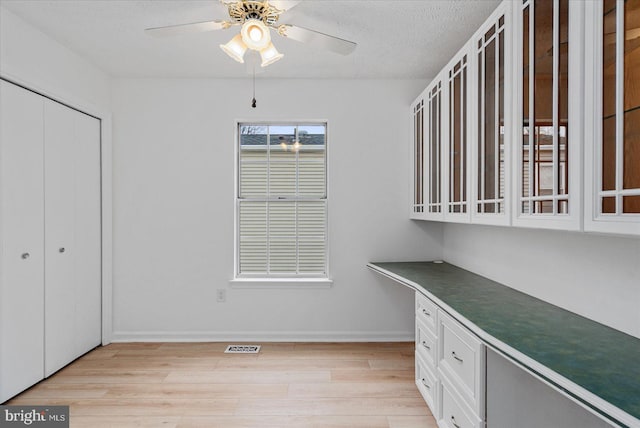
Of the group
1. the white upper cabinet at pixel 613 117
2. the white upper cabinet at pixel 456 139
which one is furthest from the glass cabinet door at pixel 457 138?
the white upper cabinet at pixel 613 117

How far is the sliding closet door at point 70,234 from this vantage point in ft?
9.09

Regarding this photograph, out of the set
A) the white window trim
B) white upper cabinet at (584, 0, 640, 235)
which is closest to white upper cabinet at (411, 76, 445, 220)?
the white window trim

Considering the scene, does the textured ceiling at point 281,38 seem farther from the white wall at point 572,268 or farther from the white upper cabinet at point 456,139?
the white wall at point 572,268

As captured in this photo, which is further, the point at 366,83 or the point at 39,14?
the point at 366,83

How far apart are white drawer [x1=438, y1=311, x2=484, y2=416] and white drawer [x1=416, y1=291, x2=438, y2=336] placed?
0.29ft

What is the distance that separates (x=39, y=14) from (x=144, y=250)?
80.6 inches

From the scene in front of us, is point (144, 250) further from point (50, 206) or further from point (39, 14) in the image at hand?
point (39, 14)

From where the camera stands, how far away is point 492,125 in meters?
1.91

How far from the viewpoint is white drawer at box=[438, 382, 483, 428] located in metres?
1.65

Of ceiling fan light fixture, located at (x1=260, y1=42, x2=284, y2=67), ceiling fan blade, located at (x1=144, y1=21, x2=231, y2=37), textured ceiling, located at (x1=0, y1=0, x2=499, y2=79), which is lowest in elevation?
ceiling fan light fixture, located at (x1=260, y1=42, x2=284, y2=67)

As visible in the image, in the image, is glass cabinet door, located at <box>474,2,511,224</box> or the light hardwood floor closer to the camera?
glass cabinet door, located at <box>474,2,511,224</box>

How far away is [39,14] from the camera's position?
2424 millimetres

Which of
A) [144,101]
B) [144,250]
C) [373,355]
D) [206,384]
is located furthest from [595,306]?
[144,101]

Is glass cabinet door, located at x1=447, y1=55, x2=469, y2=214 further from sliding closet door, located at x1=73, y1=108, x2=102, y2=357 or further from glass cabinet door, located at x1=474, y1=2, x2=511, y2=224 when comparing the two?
sliding closet door, located at x1=73, y1=108, x2=102, y2=357
